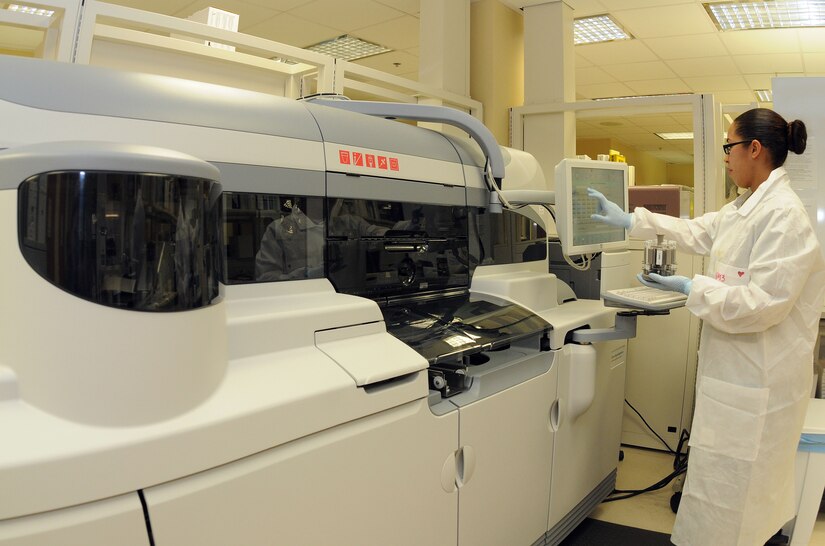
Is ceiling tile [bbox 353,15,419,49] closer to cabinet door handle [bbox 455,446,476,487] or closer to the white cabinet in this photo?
the white cabinet

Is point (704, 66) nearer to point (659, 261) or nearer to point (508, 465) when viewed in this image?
point (659, 261)

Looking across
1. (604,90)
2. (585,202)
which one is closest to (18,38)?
(585,202)

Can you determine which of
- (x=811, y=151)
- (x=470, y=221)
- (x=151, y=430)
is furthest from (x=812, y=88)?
(x=151, y=430)

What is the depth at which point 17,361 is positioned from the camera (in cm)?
75

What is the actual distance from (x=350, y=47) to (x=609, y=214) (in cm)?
366

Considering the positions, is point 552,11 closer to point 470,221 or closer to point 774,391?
point 470,221

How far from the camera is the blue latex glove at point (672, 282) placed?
175 cm

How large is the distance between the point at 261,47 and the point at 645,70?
473 cm

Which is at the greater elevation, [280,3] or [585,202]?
[280,3]

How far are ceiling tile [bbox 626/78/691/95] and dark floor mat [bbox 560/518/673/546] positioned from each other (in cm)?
510

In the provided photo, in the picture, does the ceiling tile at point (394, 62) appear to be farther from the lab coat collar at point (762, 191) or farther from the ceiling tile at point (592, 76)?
the lab coat collar at point (762, 191)

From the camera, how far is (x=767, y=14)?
404 cm

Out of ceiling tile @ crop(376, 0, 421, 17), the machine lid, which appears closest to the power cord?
the machine lid

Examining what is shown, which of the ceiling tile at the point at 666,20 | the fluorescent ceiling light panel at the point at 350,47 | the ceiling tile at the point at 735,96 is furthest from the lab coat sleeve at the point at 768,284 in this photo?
the ceiling tile at the point at 735,96
